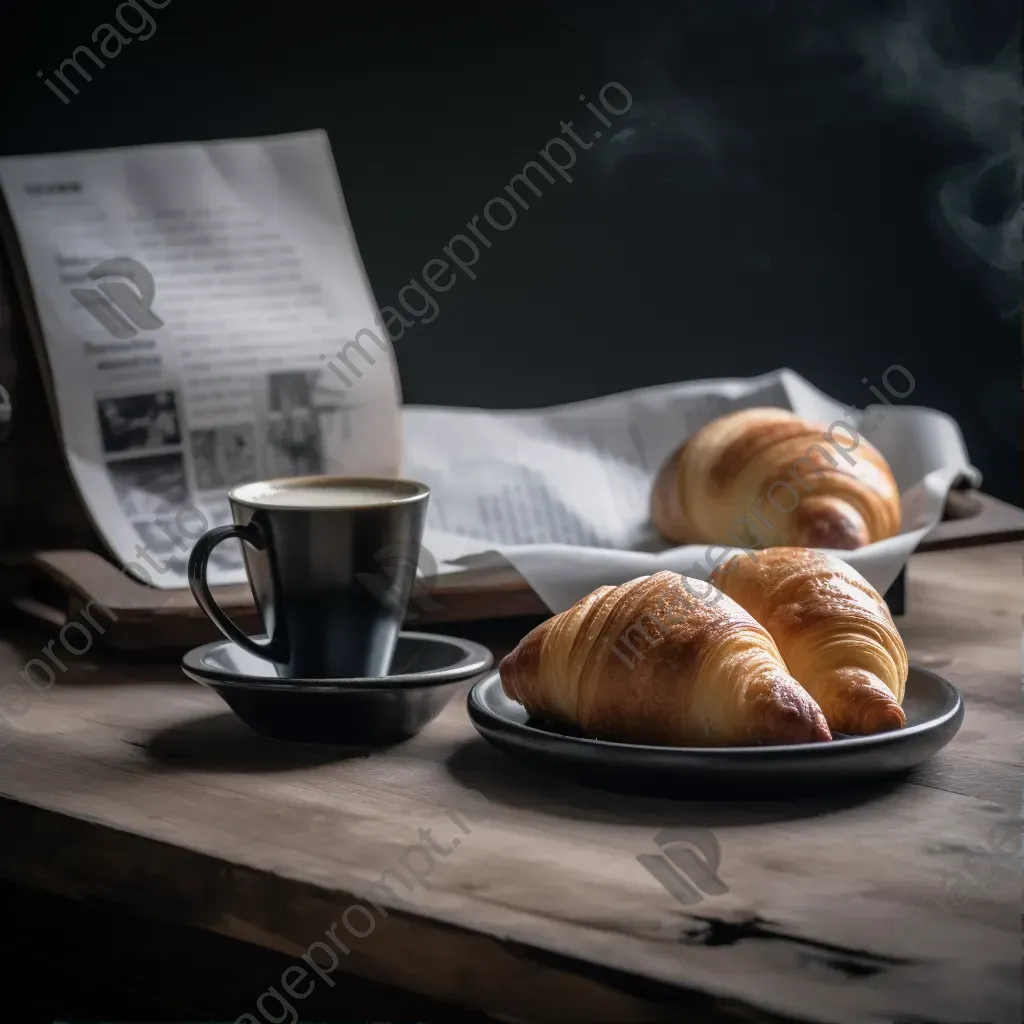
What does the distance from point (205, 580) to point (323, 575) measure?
6 cm

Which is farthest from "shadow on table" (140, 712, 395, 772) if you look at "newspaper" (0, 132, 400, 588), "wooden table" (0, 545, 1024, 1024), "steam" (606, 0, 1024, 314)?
"steam" (606, 0, 1024, 314)

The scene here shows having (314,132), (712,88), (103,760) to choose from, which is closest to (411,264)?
(314,132)

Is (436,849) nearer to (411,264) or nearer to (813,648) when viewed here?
(813,648)

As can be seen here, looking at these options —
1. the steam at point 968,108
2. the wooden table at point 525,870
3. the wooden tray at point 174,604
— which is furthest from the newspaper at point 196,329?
the steam at point 968,108

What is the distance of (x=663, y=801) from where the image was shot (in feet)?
1.97

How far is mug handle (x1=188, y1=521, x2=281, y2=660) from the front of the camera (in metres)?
0.69

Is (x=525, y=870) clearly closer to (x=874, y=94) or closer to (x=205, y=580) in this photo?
(x=205, y=580)

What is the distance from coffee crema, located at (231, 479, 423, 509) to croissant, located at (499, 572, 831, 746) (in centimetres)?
13

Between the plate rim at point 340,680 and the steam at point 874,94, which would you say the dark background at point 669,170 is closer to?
the steam at point 874,94

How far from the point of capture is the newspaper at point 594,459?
1.05 metres

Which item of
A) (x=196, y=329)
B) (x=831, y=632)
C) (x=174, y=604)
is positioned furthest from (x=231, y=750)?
(x=196, y=329)

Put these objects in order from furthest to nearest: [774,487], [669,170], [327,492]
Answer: [669,170] < [774,487] < [327,492]

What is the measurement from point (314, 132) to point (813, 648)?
69 cm

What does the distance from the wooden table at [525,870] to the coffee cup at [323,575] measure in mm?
51
